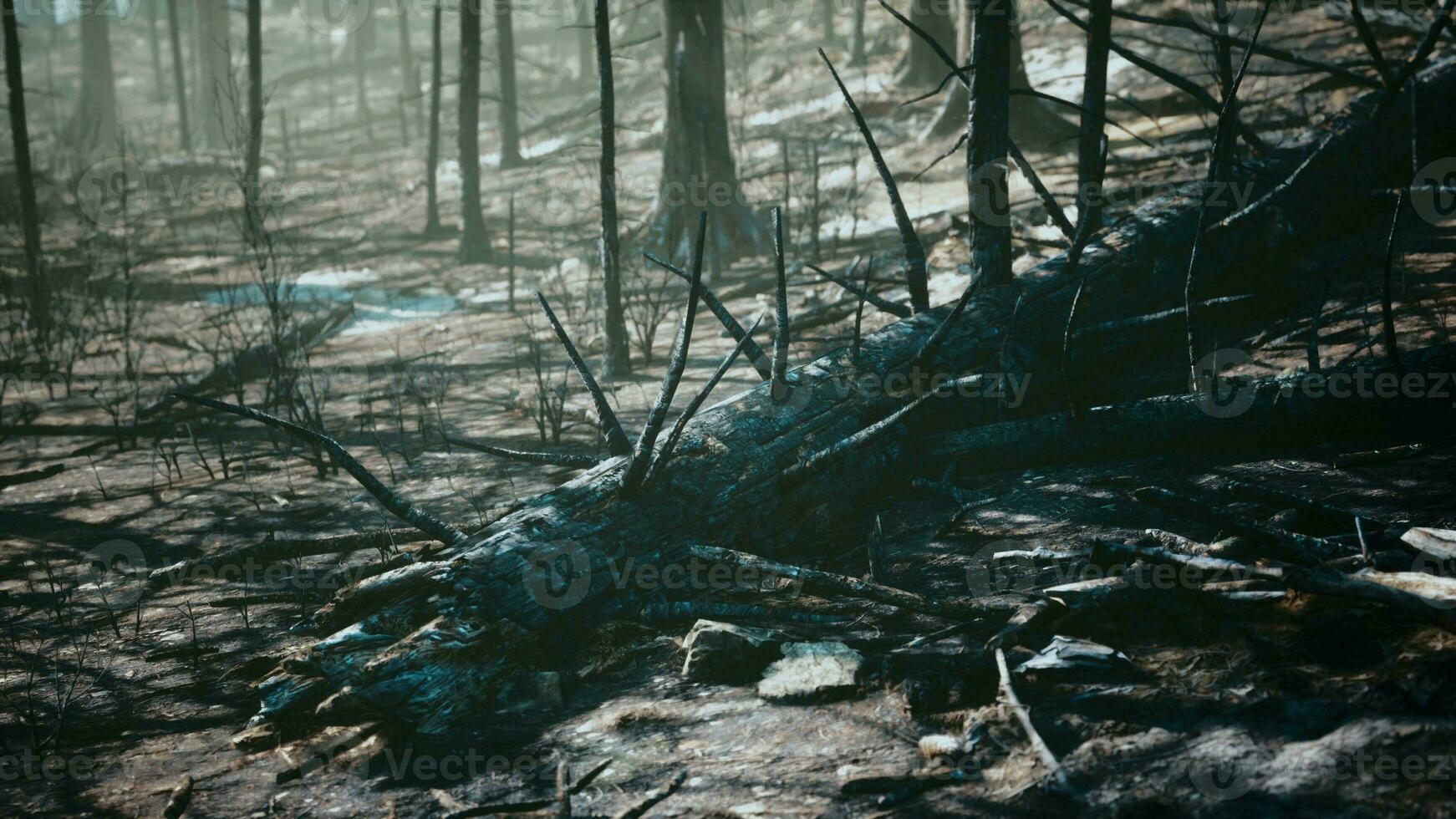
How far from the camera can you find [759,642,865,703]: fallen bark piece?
3242 millimetres

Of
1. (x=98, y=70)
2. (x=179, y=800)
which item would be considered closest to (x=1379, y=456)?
(x=179, y=800)

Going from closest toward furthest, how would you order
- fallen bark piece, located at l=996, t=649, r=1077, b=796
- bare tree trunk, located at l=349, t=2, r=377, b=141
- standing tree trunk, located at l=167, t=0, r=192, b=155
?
fallen bark piece, located at l=996, t=649, r=1077, b=796
standing tree trunk, located at l=167, t=0, r=192, b=155
bare tree trunk, located at l=349, t=2, r=377, b=141

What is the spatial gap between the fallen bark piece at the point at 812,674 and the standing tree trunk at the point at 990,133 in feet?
8.28

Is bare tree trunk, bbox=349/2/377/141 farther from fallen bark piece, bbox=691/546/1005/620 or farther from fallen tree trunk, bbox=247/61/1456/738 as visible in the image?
fallen bark piece, bbox=691/546/1005/620

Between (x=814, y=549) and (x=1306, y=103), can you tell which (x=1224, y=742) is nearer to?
(x=814, y=549)

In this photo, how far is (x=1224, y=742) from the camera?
2602mm

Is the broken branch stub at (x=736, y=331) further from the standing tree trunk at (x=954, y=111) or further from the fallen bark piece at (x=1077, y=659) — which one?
the standing tree trunk at (x=954, y=111)

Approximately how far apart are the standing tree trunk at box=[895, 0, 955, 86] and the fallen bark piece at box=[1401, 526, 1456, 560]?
13.0 m

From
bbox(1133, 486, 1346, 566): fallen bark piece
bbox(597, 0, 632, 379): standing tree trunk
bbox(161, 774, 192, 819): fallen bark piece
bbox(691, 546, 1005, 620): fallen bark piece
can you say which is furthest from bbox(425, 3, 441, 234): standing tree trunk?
bbox(1133, 486, 1346, 566): fallen bark piece

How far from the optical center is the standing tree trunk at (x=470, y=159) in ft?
49.0

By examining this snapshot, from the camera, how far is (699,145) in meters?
11.6

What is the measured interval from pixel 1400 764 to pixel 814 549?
2.33 m

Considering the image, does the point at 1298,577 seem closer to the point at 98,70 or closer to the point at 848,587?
the point at 848,587

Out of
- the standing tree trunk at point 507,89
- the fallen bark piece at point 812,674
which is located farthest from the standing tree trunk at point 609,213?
the standing tree trunk at point 507,89
